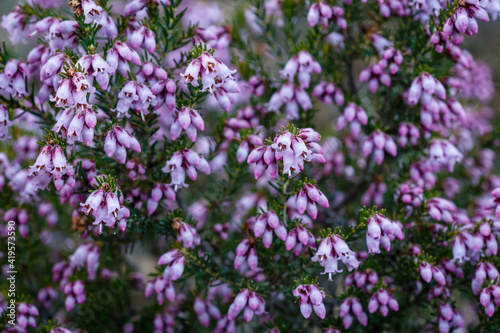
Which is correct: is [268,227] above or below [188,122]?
below

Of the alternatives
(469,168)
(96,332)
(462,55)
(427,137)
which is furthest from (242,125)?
(469,168)

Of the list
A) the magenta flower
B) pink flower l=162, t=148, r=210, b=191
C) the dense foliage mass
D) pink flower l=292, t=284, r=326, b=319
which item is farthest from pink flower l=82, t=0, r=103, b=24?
pink flower l=292, t=284, r=326, b=319

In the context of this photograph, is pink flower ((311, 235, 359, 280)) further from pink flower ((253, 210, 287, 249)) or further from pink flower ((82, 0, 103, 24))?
pink flower ((82, 0, 103, 24))

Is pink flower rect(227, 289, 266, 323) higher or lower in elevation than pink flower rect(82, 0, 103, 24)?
lower

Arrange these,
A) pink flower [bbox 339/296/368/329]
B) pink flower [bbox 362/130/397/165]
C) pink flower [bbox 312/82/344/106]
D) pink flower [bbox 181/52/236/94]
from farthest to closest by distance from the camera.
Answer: pink flower [bbox 312/82/344/106]
pink flower [bbox 362/130/397/165]
pink flower [bbox 339/296/368/329]
pink flower [bbox 181/52/236/94]

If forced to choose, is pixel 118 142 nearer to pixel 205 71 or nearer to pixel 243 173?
pixel 205 71

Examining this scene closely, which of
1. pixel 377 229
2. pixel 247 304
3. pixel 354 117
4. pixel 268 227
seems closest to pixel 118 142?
pixel 268 227

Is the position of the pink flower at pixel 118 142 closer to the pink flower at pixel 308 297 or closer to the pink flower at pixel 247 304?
the pink flower at pixel 247 304

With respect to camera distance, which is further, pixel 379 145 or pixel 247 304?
pixel 379 145

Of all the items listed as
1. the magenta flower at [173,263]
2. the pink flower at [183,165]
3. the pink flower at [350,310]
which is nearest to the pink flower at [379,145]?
the pink flower at [350,310]
